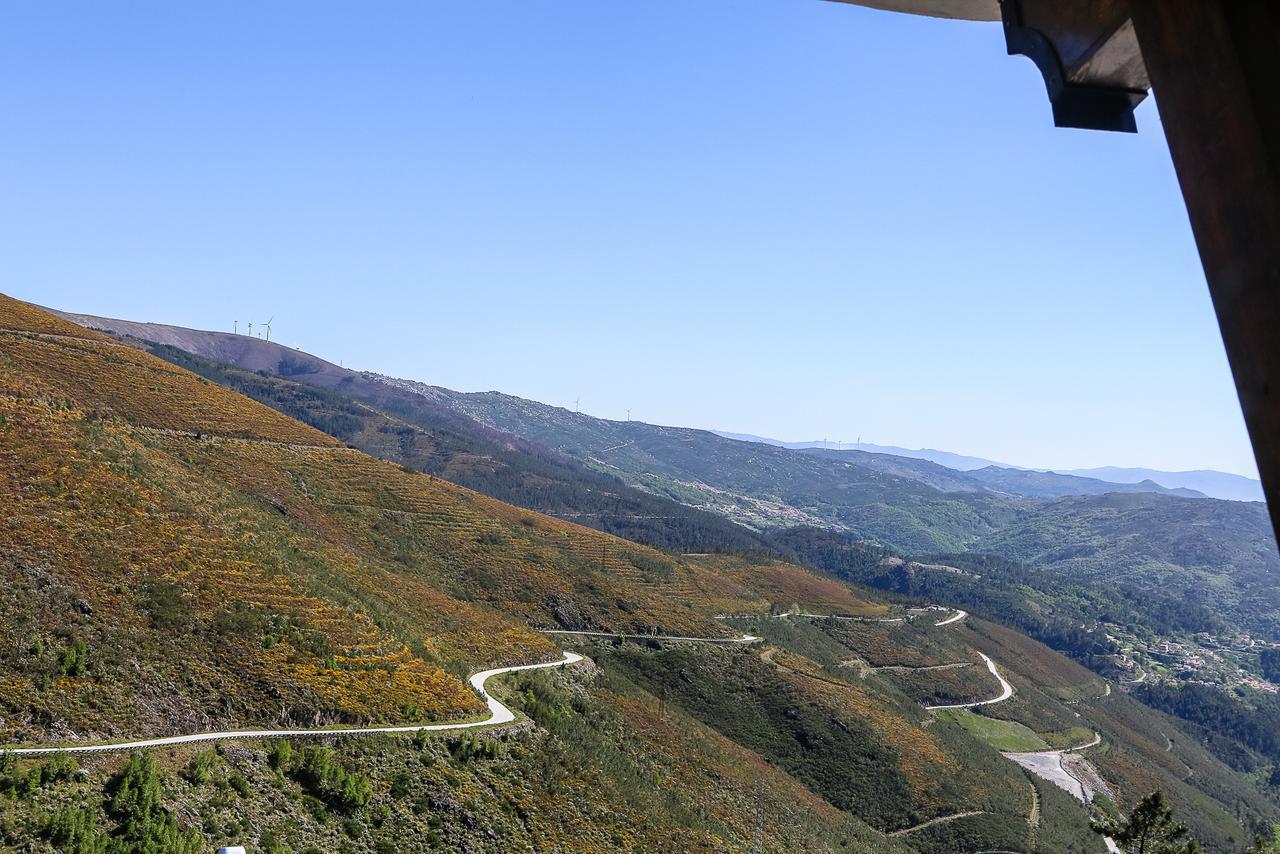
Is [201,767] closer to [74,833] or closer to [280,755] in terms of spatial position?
[280,755]

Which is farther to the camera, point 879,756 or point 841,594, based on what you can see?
point 841,594

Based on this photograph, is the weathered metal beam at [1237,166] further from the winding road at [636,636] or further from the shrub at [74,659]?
the winding road at [636,636]

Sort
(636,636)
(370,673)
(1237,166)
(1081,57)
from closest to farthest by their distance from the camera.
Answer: (1237,166), (1081,57), (370,673), (636,636)

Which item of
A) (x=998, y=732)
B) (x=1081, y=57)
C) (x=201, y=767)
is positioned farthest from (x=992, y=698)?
(x=1081, y=57)

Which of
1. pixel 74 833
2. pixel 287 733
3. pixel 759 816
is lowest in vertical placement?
pixel 759 816

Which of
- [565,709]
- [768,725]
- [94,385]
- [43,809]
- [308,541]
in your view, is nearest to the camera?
[43,809]

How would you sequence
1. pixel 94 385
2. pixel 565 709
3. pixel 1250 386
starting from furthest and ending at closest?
pixel 94 385
pixel 565 709
pixel 1250 386

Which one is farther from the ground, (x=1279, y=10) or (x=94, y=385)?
(x=1279, y=10)

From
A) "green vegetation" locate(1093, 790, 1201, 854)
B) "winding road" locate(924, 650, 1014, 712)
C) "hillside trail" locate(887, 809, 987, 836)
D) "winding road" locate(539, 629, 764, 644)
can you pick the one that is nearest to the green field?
"winding road" locate(924, 650, 1014, 712)

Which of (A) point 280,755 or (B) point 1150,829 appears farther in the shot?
(B) point 1150,829

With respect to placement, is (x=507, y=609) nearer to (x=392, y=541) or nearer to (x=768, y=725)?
(x=392, y=541)

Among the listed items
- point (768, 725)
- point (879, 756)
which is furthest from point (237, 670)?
point (879, 756)
